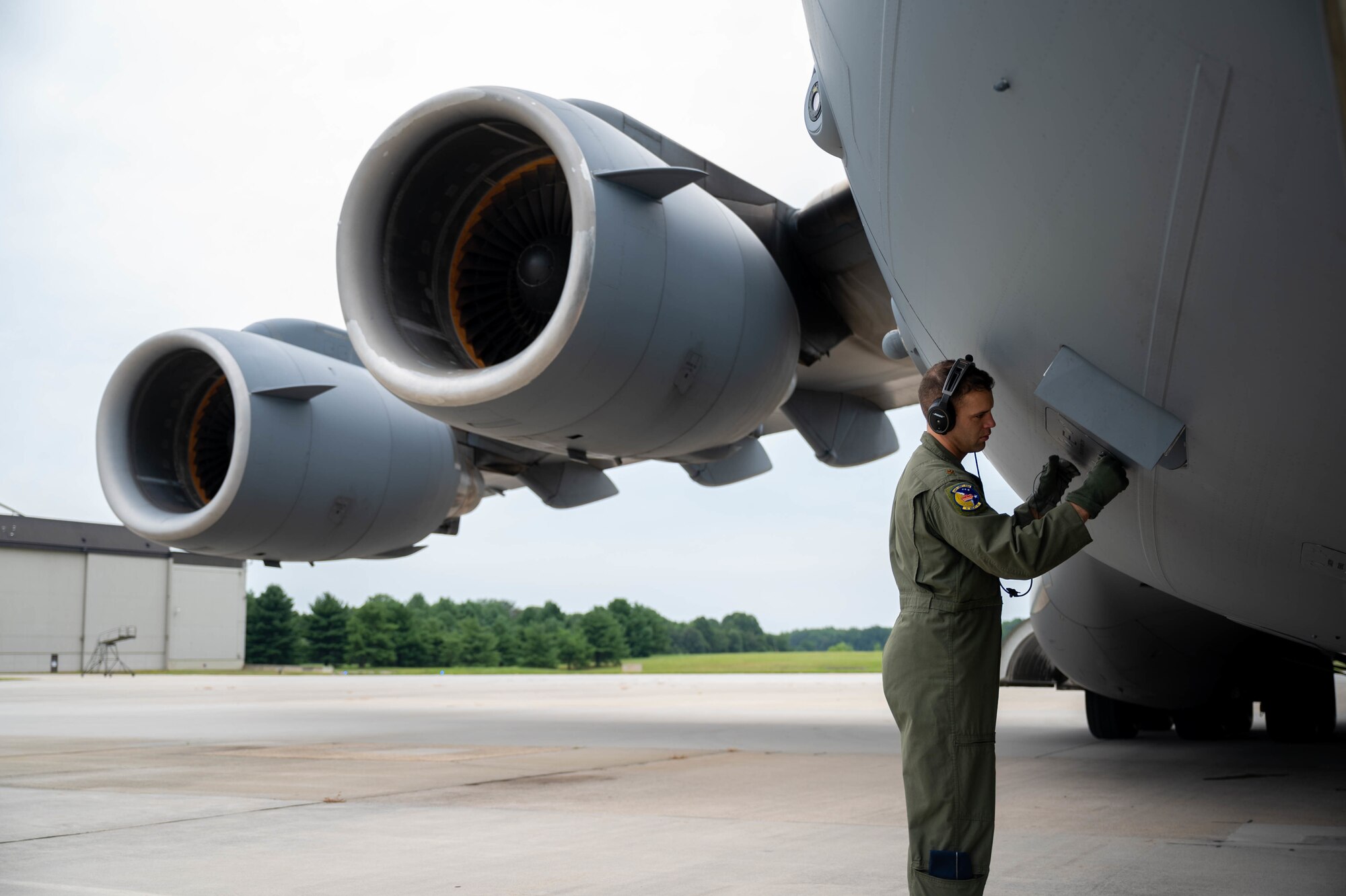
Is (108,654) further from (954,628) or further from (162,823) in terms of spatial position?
(954,628)

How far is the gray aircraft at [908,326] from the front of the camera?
182 centimetres

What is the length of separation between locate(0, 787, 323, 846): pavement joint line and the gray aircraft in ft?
6.70

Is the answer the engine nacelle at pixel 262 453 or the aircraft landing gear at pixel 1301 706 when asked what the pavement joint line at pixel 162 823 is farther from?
the aircraft landing gear at pixel 1301 706

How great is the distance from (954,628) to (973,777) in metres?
0.29

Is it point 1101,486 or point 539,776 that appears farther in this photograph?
point 539,776

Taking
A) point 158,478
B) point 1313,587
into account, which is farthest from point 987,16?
point 158,478

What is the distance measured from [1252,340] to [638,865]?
251cm

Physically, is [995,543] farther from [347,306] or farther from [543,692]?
[543,692]

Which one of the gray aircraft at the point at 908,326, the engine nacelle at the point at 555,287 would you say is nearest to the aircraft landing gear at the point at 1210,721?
the gray aircraft at the point at 908,326

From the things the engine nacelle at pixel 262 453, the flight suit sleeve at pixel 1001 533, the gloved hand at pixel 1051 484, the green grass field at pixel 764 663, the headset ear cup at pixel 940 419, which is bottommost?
the green grass field at pixel 764 663

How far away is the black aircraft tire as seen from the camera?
850 centimetres

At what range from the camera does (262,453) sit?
844cm

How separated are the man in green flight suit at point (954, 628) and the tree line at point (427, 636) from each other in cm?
5072

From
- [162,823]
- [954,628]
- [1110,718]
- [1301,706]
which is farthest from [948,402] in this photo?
[1301,706]
